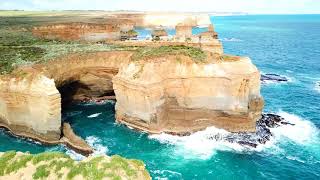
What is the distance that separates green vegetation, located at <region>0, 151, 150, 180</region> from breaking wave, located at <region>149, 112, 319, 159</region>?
2006 centimetres

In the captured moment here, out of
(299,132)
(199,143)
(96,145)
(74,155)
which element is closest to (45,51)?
(96,145)

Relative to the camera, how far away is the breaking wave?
46219 mm

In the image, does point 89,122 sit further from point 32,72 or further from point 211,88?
point 211,88

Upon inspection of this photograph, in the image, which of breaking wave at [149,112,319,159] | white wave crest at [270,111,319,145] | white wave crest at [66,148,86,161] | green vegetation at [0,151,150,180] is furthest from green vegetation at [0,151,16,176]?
Answer: white wave crest at [270,111,319,145]

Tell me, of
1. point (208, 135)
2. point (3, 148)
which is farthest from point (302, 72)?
point (3, 148)

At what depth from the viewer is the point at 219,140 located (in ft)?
160

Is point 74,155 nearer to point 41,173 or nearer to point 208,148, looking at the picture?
point 208,148

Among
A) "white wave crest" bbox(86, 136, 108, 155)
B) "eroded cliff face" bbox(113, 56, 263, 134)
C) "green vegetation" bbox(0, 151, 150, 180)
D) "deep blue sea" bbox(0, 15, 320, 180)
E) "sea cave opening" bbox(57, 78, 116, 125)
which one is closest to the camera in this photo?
"green vegetation" bbox(0, 151, 150, 180)

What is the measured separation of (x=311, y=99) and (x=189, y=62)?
2874 centimetres

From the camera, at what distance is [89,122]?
5631cm

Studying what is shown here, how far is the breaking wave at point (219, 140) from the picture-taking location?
4622 cm

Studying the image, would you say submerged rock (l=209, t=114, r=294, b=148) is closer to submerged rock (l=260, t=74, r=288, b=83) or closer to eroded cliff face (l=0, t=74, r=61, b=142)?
eroded cliff face (l=0, t=74, r=61, b=142)

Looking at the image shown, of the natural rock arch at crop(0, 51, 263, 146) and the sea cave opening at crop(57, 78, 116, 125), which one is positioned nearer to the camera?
the natural rock arch at crop(0, 51, 263, 146)

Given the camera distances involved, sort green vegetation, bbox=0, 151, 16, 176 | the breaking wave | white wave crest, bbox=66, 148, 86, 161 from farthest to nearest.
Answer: the breaking wave < white wave crest, bbox=66, 148, 86, 161 < green vegetation, bbox=0, 151, 16, 176
